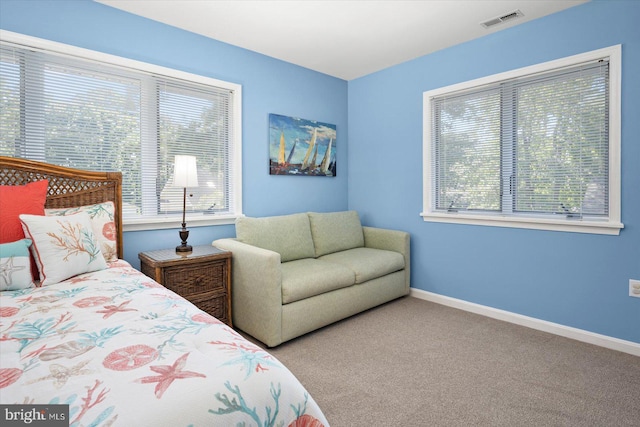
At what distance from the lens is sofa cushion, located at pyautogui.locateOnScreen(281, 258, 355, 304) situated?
257cm

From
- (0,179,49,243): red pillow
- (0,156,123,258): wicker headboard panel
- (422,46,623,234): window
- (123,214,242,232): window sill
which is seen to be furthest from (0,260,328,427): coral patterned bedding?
(422,46,623,234): window

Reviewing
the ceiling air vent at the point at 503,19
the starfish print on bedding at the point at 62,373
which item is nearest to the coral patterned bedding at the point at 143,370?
the starfish print on bedding at the point at 62,373

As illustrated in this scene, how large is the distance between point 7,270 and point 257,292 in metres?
1.43

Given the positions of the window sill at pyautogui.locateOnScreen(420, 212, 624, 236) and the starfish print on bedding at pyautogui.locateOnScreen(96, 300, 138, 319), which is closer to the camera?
the starfish print on bedding at pyautogui.locateOnScreen(96, 300, 138, 319)

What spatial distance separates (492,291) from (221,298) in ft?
7.90

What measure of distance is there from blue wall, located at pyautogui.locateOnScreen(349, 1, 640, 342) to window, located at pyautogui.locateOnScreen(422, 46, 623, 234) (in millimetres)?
86

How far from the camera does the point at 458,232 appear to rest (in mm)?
3373

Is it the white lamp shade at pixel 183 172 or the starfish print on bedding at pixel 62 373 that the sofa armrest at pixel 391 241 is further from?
the starfish print on bedding at pixel 62 373

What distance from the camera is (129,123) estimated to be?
273 centimetres

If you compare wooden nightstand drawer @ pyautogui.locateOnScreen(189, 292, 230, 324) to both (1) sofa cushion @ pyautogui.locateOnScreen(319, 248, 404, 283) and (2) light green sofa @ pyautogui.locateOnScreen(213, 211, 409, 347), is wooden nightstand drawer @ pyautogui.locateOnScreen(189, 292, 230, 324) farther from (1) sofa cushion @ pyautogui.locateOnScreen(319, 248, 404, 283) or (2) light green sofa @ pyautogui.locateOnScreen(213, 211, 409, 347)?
(1) sofa cushion @ pyautogui.locateOnScreen(319, 248, 404, 283)

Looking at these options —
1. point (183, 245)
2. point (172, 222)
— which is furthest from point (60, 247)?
point (172, 222)

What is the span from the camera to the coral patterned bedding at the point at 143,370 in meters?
0.79

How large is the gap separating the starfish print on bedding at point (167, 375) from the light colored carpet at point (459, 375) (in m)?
1.08

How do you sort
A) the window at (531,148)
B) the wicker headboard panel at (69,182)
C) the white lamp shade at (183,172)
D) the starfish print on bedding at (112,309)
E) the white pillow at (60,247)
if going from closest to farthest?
the starfish print on bedding at (112,309)
the white pillow at (60,247)
the wicker headboard panel at (69,182)
the window at (531,148)
the white lamp shade at (183,172)
